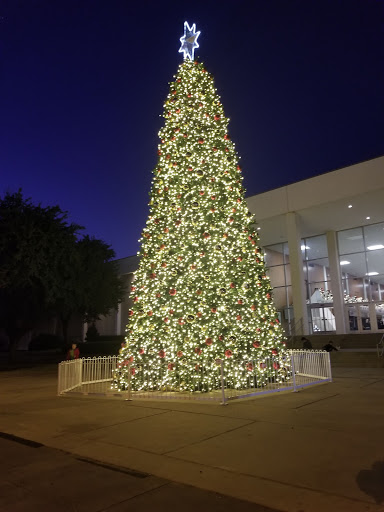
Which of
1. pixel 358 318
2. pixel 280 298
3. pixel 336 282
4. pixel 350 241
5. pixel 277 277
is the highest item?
pixel 350 241

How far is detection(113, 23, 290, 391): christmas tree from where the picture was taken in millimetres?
9672

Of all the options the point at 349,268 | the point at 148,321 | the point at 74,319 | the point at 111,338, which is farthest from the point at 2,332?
the point at 148,321

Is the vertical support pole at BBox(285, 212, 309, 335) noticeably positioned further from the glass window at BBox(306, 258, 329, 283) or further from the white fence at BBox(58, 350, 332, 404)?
the white fence at BBox(58, 350, 332, 404)

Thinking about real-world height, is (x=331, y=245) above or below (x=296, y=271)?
above

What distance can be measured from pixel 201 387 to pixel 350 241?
2087cm

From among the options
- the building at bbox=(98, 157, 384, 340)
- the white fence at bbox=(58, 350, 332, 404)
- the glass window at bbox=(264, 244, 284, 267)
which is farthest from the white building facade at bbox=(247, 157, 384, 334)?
the white fence at bbox=(58, 350, 332, 404)

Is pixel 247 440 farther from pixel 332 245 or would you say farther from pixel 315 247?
pixel 315 247

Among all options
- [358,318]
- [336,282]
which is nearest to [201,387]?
[358,318]

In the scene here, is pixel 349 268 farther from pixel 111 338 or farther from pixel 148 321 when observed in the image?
pixel 111 338

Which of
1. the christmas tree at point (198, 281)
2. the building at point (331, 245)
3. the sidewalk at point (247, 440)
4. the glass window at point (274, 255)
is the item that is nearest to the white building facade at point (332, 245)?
the building at point (331, 245)

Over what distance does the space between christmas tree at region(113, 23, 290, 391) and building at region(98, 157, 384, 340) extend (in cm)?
1298

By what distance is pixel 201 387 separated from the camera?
31.8 ft

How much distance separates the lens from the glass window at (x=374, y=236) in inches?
1023

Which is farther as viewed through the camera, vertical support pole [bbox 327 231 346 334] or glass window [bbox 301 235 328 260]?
glass window [bbox 301 235 328 260]
